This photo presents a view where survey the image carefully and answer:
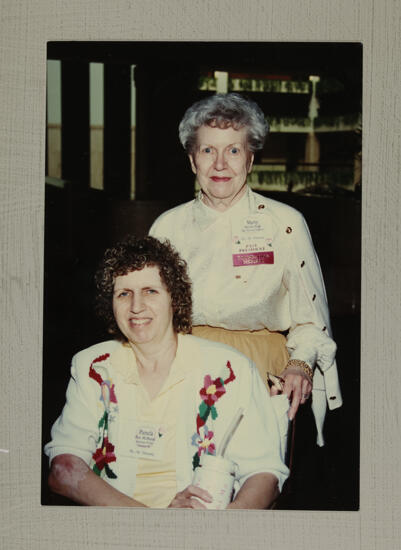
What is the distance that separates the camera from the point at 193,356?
215 cm

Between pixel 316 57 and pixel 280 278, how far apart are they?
769mm

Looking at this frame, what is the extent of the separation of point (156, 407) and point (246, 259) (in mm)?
589

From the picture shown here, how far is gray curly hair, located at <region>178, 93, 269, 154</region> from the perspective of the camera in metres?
2.16

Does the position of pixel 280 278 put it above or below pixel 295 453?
above

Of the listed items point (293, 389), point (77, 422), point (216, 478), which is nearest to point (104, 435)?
point (77, 422)

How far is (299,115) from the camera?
2.20 metres

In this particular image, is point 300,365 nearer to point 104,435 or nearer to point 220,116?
point 104,435

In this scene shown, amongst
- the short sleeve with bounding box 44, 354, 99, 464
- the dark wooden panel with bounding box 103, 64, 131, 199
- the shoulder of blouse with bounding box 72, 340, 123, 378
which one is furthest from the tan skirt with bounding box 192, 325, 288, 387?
the dark wooden panel with bounding box 103, 64, 131, 199

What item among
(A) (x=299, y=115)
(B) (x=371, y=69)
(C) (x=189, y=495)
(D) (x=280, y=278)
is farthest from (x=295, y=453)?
(B) (x=371, y=69)

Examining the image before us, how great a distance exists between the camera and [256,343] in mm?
2172

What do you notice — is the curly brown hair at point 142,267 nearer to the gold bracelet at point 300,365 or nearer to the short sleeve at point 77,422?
A: the short sleeve at point 77,422

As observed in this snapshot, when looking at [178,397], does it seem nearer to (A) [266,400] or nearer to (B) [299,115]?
(A) [266,400]

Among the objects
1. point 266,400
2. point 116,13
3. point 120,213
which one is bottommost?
point 266,400

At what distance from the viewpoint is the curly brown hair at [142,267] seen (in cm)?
216
